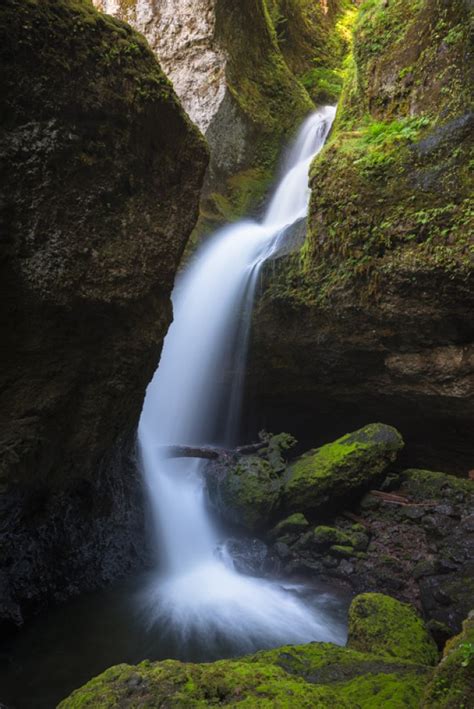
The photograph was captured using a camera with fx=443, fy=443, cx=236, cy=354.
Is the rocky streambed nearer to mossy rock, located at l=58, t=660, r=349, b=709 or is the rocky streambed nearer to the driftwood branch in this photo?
the driftwood branch

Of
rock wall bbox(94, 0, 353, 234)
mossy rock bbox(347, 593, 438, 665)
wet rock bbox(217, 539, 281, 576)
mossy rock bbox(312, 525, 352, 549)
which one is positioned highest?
rock wall bbox(94, 0, 353, 234)

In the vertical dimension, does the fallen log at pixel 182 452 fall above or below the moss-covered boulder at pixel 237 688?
above

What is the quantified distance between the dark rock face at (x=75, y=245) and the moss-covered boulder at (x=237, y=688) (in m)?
2.12

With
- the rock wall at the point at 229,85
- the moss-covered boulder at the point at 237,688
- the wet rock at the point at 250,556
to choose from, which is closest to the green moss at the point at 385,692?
the moss-covered boulder at the point at 237,688

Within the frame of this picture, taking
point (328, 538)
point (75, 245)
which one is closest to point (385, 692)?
point (75, 245)

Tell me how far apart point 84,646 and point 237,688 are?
8.72ft

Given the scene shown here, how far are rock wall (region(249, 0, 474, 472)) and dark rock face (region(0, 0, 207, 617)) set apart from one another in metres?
3.32

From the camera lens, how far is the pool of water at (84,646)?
352 centimetres

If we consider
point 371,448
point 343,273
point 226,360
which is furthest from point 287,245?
point 371,448

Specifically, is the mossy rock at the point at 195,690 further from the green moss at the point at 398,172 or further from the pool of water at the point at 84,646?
the green moss at the point at 398,172

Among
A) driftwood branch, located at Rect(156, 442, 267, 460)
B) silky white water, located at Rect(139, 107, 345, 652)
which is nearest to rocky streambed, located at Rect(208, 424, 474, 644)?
driftwood branch, located at Rect(156, 442, 267, 460)

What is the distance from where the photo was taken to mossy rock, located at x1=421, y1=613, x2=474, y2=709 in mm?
1703

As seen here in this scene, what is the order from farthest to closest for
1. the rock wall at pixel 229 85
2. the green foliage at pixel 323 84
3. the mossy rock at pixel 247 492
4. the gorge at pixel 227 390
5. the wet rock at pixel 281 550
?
1. the green foliage at pixel 323 84
2. the rock wall at pixel 229 85
3. the mossy rock at pixel 247 492
4. the wet rock at pixel 281 550
5. the gorge at pixel 227 390

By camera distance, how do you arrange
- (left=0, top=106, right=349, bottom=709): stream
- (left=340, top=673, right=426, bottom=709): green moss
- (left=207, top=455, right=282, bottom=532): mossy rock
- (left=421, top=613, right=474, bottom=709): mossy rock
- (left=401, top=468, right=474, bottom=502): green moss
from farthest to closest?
(left=401, top=468, right=474, bottom=502): green moss → (left=207, top=455, right=282, bottom=532): mossy rock → (left=0, top=106, right=349, bottom=709): stream → (left=340, top=673, right=426, bottom=709): green moss → (left=421, top=613, right=474, bottom=709): mossy rock
